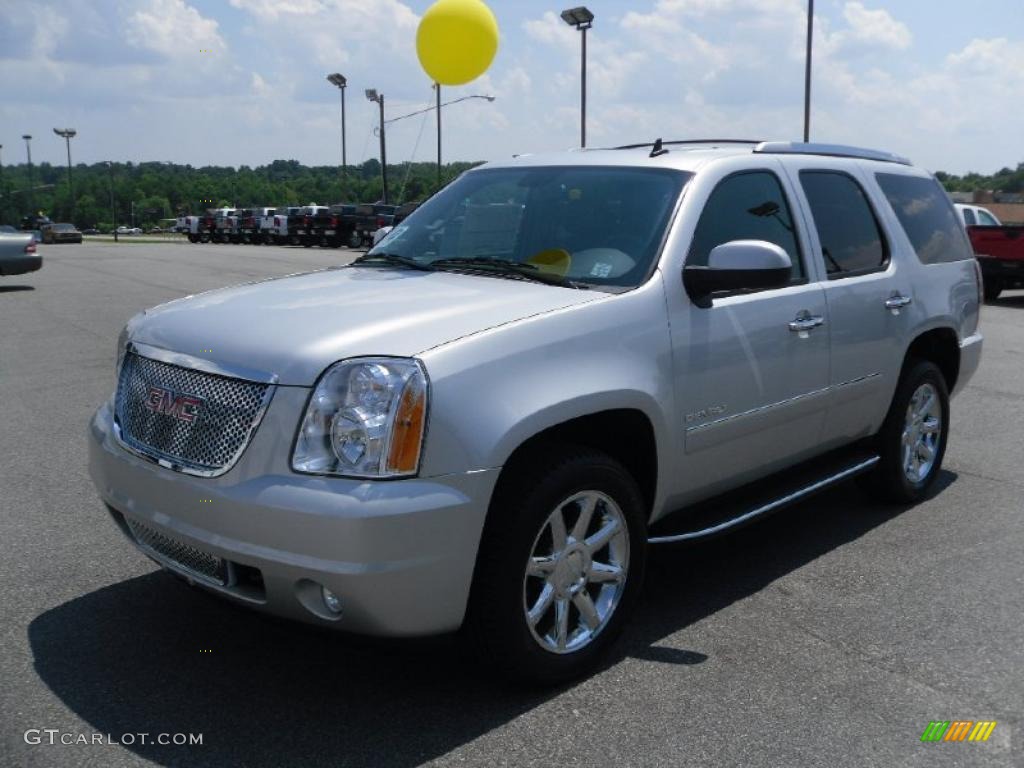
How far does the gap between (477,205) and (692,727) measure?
251 cm

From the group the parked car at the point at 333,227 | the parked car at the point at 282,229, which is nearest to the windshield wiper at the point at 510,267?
the parked car at the point at 333,227

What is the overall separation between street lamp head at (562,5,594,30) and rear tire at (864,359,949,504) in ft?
122

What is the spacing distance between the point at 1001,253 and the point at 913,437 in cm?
1460

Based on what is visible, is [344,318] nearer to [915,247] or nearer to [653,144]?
[653,144]

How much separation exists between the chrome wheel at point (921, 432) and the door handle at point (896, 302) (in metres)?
0.52

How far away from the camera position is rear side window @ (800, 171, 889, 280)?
4871 millimetres

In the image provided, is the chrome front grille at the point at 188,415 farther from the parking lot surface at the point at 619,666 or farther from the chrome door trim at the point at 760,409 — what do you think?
the chrome door trim at the point at 760,409

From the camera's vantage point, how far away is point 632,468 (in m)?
3.95

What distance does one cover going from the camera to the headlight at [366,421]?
3.04 meters

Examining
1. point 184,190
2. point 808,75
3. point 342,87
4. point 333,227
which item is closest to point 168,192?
point 184,190

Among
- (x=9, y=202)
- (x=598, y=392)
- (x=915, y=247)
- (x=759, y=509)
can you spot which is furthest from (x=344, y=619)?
(x=9, y=202)

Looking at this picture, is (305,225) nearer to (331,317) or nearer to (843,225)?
(843,225)

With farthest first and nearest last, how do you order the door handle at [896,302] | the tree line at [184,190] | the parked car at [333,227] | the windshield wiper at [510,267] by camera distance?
the tree line at [184,190] → the parked car at [333,227] → the door handle at [896,302] → the windshield wiper at [510,267]

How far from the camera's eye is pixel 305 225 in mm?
43531
